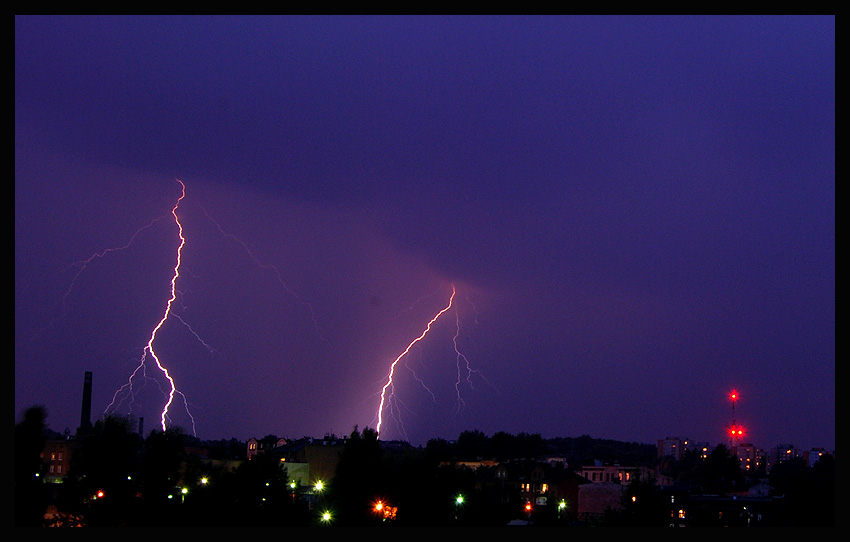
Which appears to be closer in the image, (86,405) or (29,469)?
(29,469)

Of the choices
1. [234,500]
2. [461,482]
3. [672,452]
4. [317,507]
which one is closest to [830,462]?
[461,482]

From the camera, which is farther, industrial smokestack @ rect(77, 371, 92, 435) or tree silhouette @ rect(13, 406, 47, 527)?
industrial smokestack @ rect(77, 371, 92, 435)

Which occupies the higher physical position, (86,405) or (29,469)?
(86,405)

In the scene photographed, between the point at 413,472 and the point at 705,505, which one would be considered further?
the point at 705,505

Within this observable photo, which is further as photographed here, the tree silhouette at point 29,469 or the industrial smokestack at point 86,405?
the industrial smokestack at point 86,405

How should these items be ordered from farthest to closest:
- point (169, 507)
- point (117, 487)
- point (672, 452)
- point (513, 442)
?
point (672, 452)
point (513, 442)
point (117, 487)
point (169, 507)

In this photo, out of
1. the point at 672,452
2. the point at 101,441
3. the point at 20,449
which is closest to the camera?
the point at 20,449

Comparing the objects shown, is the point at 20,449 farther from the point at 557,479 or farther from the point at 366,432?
the point at 557,479

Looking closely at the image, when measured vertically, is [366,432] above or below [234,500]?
above

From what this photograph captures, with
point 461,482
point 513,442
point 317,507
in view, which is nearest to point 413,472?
point 461,482

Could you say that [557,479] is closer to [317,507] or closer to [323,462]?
[323,462]
